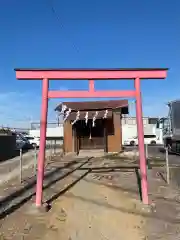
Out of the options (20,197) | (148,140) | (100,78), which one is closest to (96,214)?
(20,197)

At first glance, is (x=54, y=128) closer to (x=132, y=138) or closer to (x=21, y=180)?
(x=132, y=138)

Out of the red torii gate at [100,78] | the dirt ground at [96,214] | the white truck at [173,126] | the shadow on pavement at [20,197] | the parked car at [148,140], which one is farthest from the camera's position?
the parked car at [148,140]

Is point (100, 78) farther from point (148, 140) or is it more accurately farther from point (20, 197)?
point (148, 140)

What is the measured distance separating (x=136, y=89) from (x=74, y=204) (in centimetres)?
326

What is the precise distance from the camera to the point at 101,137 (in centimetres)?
2736

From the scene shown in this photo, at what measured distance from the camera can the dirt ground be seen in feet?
21.0

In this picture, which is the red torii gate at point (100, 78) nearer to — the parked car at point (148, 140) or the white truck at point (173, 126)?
the white truck at point (173, 126)

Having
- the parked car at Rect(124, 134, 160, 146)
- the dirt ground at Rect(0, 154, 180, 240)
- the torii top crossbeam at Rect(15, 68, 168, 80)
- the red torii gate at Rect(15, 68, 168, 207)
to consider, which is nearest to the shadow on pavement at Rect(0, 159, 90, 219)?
the dirt ground at Rect(0, 154, 180, 240)

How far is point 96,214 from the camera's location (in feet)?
25.2

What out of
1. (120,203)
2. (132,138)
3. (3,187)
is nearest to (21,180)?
(3,187)

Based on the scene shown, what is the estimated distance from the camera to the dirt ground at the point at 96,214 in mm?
6406

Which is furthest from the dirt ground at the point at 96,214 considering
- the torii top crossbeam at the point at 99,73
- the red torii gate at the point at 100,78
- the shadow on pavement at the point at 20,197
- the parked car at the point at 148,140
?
the parked car at the point at 148,140

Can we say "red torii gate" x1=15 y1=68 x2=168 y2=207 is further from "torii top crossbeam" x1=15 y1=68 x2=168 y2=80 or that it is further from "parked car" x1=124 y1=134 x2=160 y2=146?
"parked car" x1=124 y1=134 x2=160 y2=146

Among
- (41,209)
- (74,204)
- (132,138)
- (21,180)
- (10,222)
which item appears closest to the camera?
(10,222)
